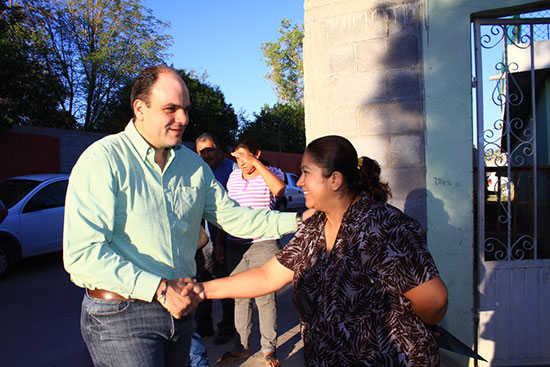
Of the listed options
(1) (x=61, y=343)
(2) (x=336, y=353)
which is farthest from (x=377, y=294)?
(1) (x=61, y=343)

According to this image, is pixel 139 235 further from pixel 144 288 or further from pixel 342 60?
pixel 342 60

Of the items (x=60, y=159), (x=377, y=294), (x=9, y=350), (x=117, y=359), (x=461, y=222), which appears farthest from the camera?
(x=60, y=159)

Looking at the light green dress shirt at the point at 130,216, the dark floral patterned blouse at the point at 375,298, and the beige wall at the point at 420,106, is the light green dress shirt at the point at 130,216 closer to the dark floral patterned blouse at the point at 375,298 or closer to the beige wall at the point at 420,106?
the dark floral patterned blouse at the point at 375,298

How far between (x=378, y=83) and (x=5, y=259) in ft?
22.0

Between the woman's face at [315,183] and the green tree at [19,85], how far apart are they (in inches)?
480

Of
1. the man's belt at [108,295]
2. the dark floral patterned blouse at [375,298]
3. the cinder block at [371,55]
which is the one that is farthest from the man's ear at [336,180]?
the cinder block at [371,55]

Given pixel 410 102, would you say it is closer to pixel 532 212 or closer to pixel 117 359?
pixel 532 212

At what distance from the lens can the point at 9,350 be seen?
14.3ft

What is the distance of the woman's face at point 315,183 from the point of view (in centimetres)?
197

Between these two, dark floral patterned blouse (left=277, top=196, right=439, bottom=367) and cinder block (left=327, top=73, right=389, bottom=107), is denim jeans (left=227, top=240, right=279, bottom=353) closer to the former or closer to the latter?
cinder block (left=327, top=73, right=389, bottom=107)

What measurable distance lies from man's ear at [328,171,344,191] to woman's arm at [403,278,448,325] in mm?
560

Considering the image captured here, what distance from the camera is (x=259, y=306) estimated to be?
3.84 meters

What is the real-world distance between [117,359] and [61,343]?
3278mm

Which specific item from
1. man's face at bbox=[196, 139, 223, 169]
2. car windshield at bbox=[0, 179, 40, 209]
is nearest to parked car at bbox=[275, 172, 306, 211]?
car windshield at bbox=[0, 179, 40, 209]
